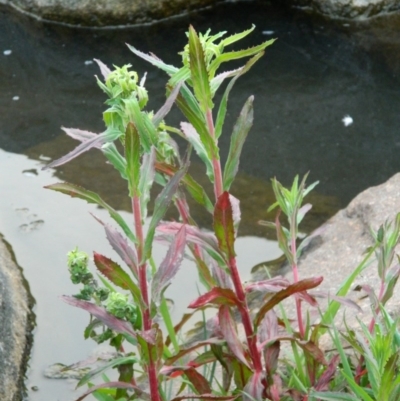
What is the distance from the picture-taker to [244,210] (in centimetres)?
333

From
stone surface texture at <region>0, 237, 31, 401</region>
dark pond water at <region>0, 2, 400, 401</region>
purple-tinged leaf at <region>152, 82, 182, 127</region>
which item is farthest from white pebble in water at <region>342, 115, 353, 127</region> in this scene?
purple-tinged leaf at <region>152, 82, 182, 127</region>

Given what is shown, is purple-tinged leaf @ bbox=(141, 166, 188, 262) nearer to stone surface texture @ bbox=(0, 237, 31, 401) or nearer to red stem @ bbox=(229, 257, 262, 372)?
red stem @ bbox=(229, 257, 262, 372)

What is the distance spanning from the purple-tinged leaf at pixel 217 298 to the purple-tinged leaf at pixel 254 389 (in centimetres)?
19

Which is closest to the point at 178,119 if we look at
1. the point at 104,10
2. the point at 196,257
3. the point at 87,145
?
the point at 104,10

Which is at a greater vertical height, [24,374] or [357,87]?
[357,87]

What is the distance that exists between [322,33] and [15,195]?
283cm

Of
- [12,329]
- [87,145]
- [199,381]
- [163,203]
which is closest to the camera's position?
[87,145]

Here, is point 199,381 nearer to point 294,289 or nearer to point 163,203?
point 294,289

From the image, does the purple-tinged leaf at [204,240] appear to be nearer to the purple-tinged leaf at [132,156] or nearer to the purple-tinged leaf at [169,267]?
the purple-tinged leaf at [169,267]

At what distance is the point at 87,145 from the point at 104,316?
427 millimetres

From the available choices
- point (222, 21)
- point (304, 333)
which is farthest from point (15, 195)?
point (222, 21)

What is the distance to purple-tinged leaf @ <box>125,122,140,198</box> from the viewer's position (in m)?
1.29

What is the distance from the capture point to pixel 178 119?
13.6 feet

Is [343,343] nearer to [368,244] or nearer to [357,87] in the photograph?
[368,244]
